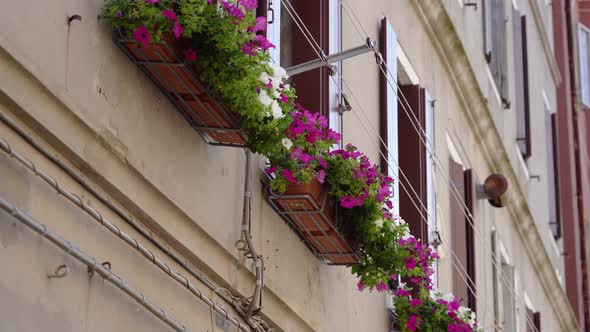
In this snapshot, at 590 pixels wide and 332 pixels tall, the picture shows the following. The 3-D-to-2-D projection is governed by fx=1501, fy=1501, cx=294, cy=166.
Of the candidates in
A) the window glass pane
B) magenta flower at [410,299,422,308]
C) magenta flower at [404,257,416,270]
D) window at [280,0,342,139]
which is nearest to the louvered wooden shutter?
magenta flower at [410,299,422,308]

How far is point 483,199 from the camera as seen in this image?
43.8 feet

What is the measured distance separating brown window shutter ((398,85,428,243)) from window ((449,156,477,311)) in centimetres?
132

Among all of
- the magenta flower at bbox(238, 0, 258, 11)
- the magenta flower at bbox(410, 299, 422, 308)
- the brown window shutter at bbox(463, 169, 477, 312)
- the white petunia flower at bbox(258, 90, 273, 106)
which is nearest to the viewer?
the magenta flower at bbox(238, 0, 258, 11)

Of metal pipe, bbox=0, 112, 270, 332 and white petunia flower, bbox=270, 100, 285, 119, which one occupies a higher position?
white petunia flower, bbox=270, 100, 285, 119

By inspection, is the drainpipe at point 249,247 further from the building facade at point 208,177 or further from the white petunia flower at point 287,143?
the white petunia flower at point 287,143

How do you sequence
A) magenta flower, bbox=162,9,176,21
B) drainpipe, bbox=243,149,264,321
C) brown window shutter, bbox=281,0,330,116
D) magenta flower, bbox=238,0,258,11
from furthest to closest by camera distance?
brown window shutter, bbox=281,0,330,116, drainpipe, bbox=243,149,264,321, magenta flower, bbox=238,0,258,11, magenta flower, bbox=162,9,176,21

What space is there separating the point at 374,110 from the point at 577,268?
1231cm

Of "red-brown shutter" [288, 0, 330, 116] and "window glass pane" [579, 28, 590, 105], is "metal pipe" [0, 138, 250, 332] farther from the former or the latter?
"window glass pane" [579, 28, 590, 105]

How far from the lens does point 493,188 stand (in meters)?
13.0

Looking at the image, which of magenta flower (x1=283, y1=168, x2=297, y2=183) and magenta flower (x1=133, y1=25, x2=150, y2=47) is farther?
magenta flower (x1=283, y1=168, x2=297, y2=183)

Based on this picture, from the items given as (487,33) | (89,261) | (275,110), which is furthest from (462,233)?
(89,261)

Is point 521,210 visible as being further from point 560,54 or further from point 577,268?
point 560,54

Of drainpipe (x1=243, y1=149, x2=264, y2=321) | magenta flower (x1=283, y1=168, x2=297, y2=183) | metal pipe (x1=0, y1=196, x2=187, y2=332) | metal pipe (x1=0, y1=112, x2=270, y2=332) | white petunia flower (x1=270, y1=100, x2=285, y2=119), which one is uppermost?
white petunia flower (x1=270, y1=100, x2=285, y2=119)

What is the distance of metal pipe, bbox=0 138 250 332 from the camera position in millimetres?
4949
